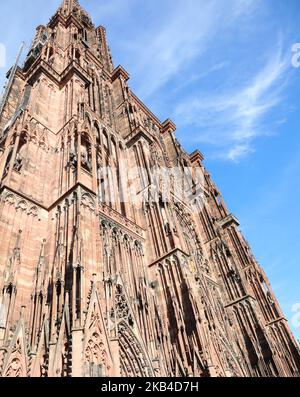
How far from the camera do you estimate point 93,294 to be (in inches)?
377

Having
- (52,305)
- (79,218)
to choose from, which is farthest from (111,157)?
(52,305)

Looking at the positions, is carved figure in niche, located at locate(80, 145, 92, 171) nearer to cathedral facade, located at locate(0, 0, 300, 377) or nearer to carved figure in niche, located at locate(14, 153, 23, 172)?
cathedral facade, located at locate(0, 0, 300, 377)

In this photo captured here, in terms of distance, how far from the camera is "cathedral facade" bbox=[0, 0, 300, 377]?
372 inches

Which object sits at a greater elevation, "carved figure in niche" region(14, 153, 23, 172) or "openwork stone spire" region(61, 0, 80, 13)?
"openwork stone spire" region(61, 0, 80, 13)

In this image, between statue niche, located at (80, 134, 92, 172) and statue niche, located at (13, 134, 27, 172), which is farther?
statue niche, located at (80, 134, 92, 172)

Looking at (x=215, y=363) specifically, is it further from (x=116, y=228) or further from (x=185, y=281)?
(x=116, y=228)

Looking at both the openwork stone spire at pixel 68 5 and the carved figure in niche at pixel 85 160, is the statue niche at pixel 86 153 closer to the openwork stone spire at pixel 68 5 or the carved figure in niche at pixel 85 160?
the carved figure in niche at pixel 85 160

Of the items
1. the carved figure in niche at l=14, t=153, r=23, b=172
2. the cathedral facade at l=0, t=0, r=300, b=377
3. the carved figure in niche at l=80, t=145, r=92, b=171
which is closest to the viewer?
the cathedral facade at l=0, t=0, r=300, b=377

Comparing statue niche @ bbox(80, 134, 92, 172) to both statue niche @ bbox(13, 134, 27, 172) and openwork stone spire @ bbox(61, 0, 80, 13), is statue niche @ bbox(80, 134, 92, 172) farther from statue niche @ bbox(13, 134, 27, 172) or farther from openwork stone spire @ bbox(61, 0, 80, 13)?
openwork stone spire @ bbox(61, 0, 80, 13)

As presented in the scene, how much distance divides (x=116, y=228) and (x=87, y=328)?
24.7 feet

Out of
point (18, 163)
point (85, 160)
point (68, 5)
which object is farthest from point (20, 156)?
point (68, 5)

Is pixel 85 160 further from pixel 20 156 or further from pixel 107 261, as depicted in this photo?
pixel 107 261

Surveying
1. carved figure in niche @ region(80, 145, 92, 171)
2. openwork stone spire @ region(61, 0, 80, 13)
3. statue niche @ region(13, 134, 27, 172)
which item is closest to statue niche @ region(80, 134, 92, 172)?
carved figure in niche @ region(80, 145, 92, 171)

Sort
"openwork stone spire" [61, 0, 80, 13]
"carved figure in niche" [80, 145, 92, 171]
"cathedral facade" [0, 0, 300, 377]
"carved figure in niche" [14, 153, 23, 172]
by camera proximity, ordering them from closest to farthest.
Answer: "cathedral facade" [0, 0, 300, 377]
"carved figure in niche" [14, 153, 23, 172]
"carved figure in niche" [80, 145, 92, 171]
"openwork stone spire" [61, 0, 80, 13]
